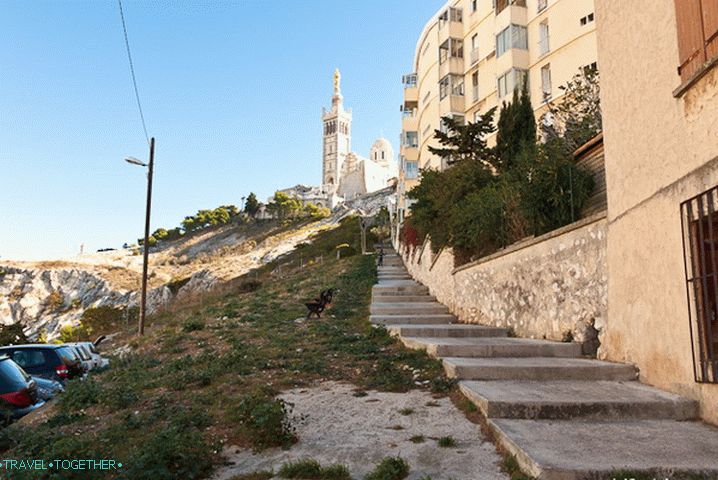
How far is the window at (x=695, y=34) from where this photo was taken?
13.7 feet

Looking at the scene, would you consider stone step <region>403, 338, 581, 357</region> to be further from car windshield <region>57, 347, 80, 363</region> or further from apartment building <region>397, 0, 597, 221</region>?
apartment building <region>397, 0, 597, 221</region>

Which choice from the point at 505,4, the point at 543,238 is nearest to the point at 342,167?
the point at 505,4

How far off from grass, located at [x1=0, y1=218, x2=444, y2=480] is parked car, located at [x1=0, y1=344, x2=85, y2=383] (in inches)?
65.1

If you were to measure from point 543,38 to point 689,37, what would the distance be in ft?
A: 78.4

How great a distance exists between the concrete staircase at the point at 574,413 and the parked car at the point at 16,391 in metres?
6.12

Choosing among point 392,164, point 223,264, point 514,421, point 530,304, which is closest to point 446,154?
point 530,304

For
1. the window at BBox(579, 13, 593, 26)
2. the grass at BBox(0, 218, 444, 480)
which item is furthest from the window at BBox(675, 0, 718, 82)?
the window at BBox(579, 13, 593, 26)

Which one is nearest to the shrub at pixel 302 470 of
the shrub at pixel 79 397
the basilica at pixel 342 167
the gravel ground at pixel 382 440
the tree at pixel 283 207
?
the gravel ground at pixel 382 440

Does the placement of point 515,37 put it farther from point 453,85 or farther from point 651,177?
point 651,177

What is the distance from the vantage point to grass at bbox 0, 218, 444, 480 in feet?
13.0

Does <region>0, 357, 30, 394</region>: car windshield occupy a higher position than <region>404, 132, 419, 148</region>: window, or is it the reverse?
<region>404, 132, 419, 148</region>: window

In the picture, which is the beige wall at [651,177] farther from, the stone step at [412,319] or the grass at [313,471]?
the stone step at [412,319]

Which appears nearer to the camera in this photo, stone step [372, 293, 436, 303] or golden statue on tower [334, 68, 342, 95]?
stone step [372, 293, 436, 303]

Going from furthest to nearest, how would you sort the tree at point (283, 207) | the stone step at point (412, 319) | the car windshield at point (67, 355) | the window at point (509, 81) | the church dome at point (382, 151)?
the church dome at point (382, 151) → the tree at point (283, 207) → the window at point (509, 81) → the car windshield at point (67, 355) → the stone step at point (412, 319)
